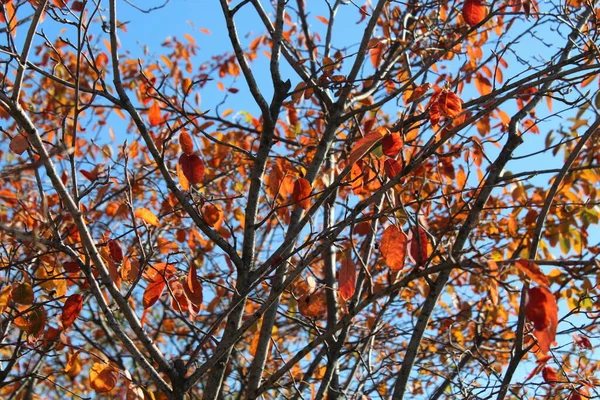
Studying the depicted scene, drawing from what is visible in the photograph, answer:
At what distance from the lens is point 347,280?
5.49 feet

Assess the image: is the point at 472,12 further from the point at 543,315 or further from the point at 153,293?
the point at 153,293

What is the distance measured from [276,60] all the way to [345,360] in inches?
98.3

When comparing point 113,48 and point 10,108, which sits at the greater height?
point 113,48

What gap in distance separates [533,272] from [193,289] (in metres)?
0.94

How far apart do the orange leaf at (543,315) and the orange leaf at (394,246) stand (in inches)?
18.7

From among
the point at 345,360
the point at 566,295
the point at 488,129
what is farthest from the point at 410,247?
the point at 345,360

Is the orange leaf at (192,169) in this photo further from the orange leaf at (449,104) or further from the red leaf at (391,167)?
the orange leaf at (449,104)

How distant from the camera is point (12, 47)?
173 centimetres

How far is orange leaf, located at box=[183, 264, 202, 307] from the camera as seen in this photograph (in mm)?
1666

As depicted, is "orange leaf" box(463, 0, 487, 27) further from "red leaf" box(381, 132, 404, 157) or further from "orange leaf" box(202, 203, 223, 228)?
"orange leaf" box(202, 203, 223, 228)

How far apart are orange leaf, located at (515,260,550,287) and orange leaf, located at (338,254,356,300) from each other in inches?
22.5

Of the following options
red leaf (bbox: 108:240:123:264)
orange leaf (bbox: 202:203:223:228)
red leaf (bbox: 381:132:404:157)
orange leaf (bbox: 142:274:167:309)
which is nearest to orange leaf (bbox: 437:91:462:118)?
red leaf (bbox: 381:132:404:157)

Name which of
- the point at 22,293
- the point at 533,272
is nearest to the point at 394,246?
the point at 533,272

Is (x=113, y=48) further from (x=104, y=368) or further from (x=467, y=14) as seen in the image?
(x=467, y=14)
